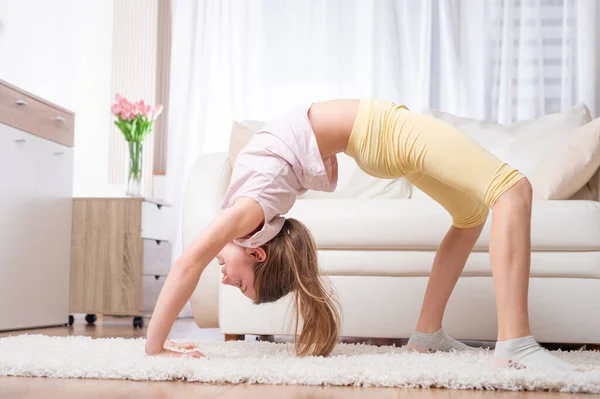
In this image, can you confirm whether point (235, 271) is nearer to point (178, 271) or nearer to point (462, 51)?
point (178, 271)

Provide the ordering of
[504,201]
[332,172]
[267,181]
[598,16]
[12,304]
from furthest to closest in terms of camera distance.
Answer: [598,16] → [12,304] → [332,172] → [267,181] → [504,201]

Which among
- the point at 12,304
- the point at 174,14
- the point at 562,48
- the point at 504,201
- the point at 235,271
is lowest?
the point at 12,304

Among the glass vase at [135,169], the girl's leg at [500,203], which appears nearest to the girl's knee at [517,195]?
the girl's leg at [500,203]

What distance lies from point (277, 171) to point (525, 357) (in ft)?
2.24

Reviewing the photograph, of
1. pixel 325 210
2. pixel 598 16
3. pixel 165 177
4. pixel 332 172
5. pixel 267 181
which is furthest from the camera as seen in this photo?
pixel 165 177

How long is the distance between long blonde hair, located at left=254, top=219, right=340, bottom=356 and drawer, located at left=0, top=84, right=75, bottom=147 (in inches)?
69.3

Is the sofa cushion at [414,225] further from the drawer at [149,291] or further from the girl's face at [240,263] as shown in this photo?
the drawer at [149,291]

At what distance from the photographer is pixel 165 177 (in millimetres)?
4695

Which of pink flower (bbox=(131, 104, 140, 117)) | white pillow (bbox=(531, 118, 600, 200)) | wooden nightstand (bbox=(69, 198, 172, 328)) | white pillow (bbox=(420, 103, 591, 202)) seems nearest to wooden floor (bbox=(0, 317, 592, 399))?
white pillow (bbox=(531, 118, 600, 200))

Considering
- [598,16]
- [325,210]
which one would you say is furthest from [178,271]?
[598,16]

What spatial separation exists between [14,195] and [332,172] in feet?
6.06

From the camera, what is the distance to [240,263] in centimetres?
181

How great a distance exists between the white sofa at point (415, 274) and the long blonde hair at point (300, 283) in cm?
52

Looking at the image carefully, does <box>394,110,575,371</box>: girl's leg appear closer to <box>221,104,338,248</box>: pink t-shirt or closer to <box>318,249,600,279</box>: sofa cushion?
<box>221,104,338,248</box>: pink t-shirt
